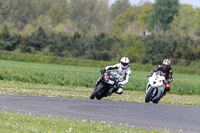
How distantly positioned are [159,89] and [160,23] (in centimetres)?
12285

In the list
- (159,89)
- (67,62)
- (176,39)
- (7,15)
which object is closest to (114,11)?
(7,15)

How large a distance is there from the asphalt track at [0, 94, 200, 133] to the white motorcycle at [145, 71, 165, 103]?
316 centimetres

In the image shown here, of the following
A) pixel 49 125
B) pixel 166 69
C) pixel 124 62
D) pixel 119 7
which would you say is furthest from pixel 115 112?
pixel 119 7

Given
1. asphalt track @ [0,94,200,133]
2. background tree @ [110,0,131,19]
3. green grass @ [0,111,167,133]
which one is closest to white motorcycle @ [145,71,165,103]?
asphalt track @ [0,94,200,133]

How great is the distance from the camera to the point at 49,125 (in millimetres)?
10500

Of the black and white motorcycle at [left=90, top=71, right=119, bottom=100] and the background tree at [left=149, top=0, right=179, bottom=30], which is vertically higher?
the background tree at [left=149, top=0, right=179, bottom=30]

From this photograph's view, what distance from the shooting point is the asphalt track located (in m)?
11.9

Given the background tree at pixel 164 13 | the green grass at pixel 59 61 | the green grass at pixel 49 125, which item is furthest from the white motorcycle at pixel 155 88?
the background tree at pixel 164 13

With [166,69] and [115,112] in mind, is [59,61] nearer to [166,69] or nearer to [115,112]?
[166,69]

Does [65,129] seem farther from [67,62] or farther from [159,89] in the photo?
[67,62]

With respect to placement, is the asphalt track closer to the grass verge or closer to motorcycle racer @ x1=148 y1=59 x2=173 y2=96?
the grass verge

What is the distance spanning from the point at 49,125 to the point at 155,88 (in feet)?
29.6

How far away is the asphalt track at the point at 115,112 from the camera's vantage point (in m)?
11.9

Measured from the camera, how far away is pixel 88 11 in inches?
7057
